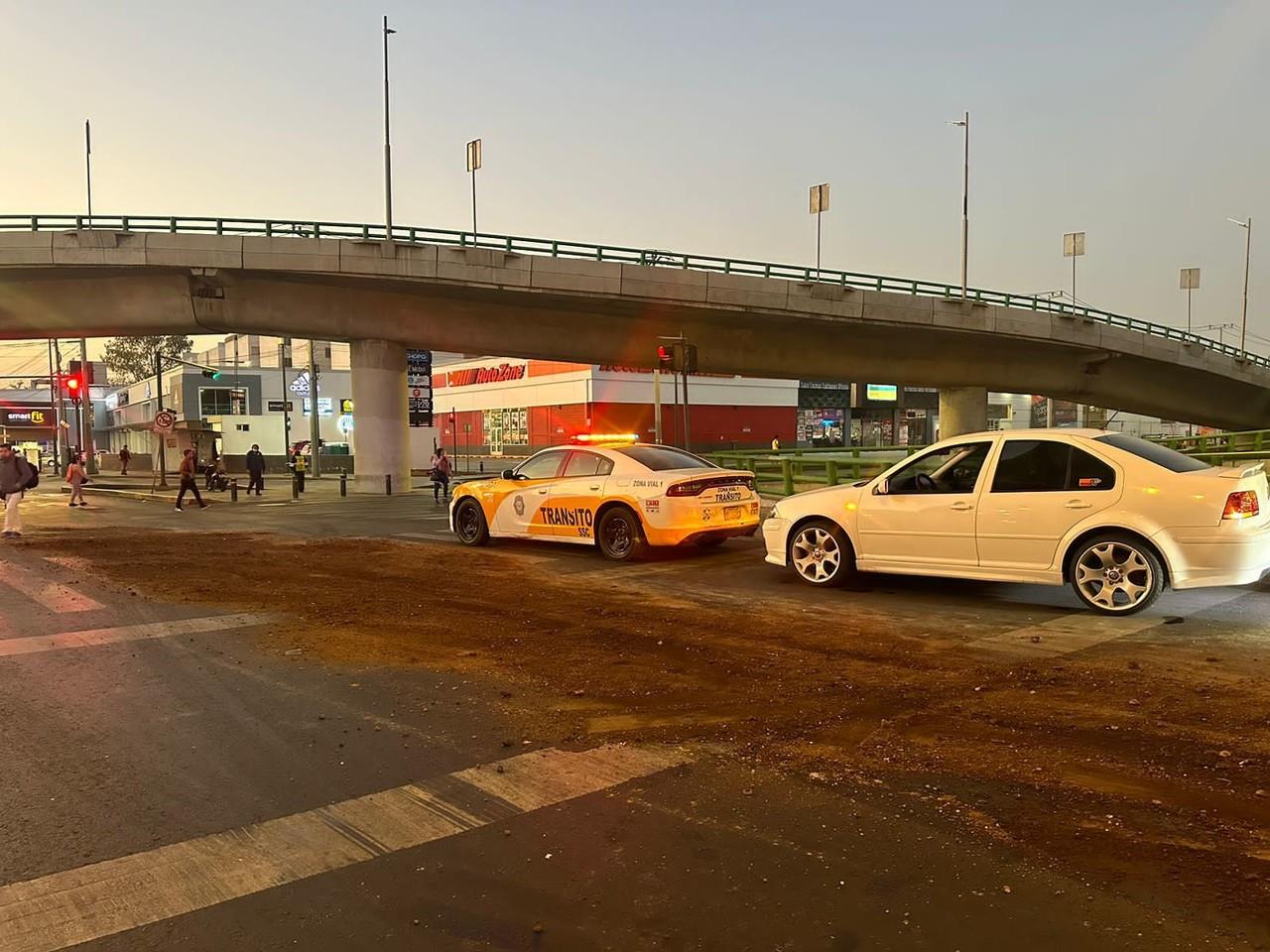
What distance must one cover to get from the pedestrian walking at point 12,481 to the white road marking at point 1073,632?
1615cm

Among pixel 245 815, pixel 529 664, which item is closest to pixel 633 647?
pixel 529 664

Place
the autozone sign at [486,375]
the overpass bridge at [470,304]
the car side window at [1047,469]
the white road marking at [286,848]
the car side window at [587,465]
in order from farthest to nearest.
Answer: the autozone sign at [486,375] < the overpass bridge at [470,304] < the car side window at [587,465] < the car side window at [1047,469] < the white road marking at [286,848]

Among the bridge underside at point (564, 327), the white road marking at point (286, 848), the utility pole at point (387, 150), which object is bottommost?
the white road marking at point (286, 848)

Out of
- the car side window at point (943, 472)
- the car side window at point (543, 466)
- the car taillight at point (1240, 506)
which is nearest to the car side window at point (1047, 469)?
the car side window at point (943, 472)

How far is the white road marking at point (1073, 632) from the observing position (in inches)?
255

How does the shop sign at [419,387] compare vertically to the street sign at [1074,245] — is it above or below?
below

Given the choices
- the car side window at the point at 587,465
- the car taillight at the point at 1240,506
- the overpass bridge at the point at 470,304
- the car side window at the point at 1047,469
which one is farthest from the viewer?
the overpass bridge at the point at 470,304

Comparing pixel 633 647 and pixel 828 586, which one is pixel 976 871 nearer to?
pixel 633 647

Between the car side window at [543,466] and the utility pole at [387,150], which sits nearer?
the car side window at [543,466]

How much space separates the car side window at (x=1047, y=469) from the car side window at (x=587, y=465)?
506 centimetres

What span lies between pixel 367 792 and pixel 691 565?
7331 mm

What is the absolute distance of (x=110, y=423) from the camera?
305 ft

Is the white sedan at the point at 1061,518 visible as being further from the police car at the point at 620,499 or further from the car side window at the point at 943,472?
the police car at the point at 620,499

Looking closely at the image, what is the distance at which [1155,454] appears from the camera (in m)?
7.75
